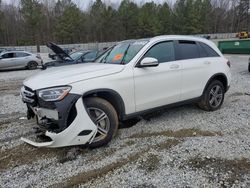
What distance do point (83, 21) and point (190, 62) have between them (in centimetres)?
5421

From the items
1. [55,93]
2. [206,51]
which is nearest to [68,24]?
[206,51]

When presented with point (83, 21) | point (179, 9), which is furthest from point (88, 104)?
point (179, 9)

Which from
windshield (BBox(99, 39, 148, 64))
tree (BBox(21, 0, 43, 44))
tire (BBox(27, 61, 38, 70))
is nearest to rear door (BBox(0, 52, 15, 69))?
tire (BBox(27, 61, 38, 70))

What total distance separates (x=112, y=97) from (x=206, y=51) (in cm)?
259

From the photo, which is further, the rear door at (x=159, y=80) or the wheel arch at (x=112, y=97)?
the rear door at (x=159, y=80)

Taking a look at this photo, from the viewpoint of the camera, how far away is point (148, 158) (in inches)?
126

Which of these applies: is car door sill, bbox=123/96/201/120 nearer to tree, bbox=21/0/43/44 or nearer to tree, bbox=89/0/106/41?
tree, bbox=21/0/43/44

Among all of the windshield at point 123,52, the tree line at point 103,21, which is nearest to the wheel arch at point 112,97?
the windshield at point 123,52

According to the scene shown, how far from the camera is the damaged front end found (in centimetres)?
304

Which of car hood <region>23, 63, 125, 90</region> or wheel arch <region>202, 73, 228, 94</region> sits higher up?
car hood <region>23, 63, 125, 90</region>

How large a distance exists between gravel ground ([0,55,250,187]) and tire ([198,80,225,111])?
0.38 meters

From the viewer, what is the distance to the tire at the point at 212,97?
4898 millimetres

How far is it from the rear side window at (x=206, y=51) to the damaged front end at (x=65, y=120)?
Result: 117 inches

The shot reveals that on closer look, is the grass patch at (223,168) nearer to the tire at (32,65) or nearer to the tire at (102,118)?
the tire at (102,118)
